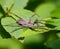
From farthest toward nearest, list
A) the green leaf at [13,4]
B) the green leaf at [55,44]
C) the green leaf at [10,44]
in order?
the green leaf at [10,44] < the green leaf at [13,4] < the green leaf at [55,44]

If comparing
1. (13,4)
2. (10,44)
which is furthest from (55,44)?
(10,44)

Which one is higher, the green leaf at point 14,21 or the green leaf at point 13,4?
the green leaf at point 13,4

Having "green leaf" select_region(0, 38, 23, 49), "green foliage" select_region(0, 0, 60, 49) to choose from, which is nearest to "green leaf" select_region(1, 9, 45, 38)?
"green foliage" select_region(0, 0, 60, 49)

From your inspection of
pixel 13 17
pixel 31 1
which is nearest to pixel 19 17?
pixel 13 17

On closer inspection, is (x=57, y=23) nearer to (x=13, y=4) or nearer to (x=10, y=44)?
(x=13, y=4)

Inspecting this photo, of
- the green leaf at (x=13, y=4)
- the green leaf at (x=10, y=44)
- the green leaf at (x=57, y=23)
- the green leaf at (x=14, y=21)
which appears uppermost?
the green leaf at (x=13, y=4)

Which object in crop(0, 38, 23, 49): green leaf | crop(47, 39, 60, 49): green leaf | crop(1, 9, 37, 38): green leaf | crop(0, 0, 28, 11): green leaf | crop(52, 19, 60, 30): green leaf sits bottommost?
crop(0, 38, 23, 49): green leaf

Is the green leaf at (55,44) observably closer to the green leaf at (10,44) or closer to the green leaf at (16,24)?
the green leaf at (16,24)

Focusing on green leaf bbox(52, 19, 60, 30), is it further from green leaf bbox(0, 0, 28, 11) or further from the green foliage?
green leaf bbox(0, 0, 28, 11)

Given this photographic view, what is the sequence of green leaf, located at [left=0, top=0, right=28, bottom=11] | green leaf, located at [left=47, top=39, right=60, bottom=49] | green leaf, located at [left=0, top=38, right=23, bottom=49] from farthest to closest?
green leaf, located at [left=0, top=38, right=23, bottom=49], green leaf, located at [left=0, top=0, right=28, bottom=11], green leaf, located at [left=47, top=39, right=60, bottom=49]

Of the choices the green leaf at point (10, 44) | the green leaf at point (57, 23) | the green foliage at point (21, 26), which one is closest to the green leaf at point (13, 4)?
the green foliage at point (21, 26)

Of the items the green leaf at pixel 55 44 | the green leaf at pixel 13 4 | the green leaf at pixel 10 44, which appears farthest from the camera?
the green leaf at pixel 10 44
